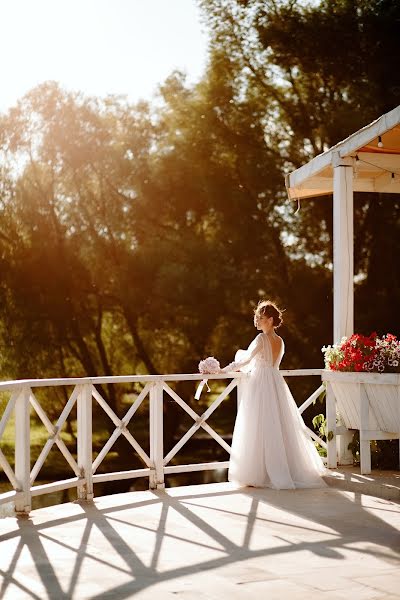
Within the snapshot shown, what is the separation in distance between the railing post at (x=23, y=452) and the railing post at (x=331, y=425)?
3.01 metres

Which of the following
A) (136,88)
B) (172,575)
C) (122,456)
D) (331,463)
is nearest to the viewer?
(172,575)

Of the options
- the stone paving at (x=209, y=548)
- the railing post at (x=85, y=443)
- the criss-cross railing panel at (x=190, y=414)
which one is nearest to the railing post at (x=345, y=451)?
the stone paving at (x=209, y=548)

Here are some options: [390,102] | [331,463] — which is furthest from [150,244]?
[331,463]

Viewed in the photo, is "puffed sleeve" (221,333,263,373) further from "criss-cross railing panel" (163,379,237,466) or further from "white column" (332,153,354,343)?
"white column" (332,153,354,343)

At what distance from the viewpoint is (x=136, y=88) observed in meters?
23.5

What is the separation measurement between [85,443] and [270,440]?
1573 millimetres

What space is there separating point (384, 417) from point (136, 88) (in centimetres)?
1710

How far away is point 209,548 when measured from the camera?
17.9 ft

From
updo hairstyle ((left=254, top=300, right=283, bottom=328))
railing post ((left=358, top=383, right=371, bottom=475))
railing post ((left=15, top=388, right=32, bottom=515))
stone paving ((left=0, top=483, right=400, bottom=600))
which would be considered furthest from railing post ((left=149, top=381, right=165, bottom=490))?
railing post ((left=358, top=383, right=371, bottom=475))

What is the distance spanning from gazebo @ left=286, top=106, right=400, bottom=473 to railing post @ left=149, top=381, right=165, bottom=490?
1.63 metres

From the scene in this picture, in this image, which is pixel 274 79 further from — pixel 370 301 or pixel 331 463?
pixel 331 463

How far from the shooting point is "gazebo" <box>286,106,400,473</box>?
7.93 metres

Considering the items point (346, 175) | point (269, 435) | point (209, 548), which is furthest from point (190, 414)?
point (346, 175)

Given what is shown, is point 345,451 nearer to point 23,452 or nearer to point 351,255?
point 351,255
